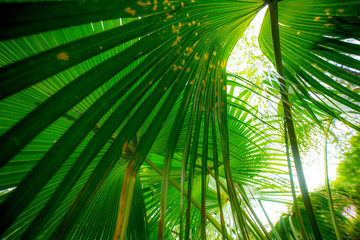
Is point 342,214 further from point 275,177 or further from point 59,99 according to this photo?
point 59,99

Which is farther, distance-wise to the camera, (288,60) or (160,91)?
(288,60)

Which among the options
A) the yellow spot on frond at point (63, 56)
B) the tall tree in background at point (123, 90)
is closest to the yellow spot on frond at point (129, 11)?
the tall tree in background at point (123, 90)

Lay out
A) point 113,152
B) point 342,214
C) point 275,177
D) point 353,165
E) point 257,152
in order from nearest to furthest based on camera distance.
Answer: point 113,152, point 342,214, point 275,177, point 257,152, point 353,165

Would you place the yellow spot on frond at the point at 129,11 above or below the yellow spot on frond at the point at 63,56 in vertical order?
above

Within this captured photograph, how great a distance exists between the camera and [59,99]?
0.28 meters

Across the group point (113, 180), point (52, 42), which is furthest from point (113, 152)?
point (113, 180)

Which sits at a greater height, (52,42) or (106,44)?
(52,42)

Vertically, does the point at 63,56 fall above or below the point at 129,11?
below

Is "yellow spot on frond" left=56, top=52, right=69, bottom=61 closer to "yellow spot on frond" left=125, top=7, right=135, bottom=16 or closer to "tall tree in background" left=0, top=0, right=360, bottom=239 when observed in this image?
"tall tree in background" left=0, top=0, right=360, bottom=239

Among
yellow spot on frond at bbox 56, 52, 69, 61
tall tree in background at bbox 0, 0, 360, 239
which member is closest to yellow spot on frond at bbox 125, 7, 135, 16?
tall tree in background at bbox 0, 0, 360, 239

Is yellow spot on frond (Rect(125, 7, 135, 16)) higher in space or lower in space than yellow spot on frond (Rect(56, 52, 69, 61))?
higher

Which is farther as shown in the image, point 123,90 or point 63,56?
point 123,90

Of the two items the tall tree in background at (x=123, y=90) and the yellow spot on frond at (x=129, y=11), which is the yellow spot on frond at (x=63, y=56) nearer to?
the tall tree in background at (x=123, y=90)

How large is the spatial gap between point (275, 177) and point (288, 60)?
0.73 m
